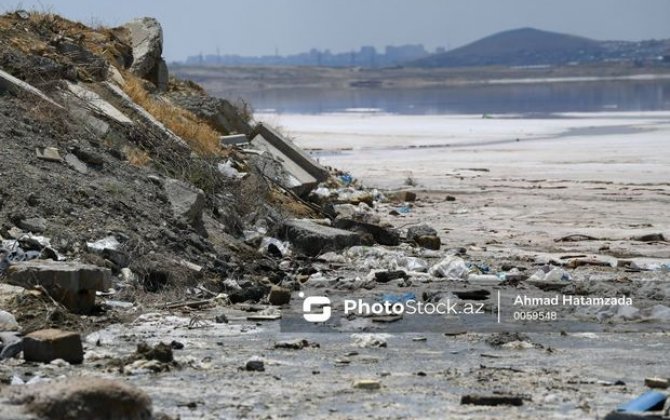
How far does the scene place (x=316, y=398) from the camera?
6.92 metres

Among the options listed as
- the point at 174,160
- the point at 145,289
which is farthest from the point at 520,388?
the point at 174,160

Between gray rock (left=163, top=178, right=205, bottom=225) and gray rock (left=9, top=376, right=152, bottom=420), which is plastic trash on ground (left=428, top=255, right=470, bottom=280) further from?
gray rock (left=9, top=376, right=152, bottom=420)

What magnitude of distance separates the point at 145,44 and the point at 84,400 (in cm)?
1417

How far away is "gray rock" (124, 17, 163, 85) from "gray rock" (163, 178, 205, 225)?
6.16 m

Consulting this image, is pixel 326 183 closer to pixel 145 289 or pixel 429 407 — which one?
pixel 145 289

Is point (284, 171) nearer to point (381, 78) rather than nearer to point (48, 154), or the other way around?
point (48, 154)

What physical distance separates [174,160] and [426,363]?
6.66 m

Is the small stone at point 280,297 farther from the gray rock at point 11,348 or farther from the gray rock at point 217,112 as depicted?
the gray rock at point 217,112

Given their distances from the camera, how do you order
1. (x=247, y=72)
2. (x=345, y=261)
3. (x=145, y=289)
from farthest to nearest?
(x=247, y=72) < (x=345, y=261) < (x=145, y=289)

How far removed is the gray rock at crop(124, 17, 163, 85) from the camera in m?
19.0

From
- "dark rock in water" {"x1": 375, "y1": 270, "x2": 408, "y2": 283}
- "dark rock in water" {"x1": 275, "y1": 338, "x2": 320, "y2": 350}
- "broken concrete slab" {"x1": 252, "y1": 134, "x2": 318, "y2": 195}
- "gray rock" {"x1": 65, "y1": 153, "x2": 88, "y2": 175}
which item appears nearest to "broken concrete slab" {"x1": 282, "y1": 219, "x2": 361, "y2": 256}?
"dark rock in water" {"x1": 375, "y1": 270, "x2": 408, "y2": 283}

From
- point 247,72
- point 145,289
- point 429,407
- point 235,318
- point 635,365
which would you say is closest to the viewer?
point 429,407

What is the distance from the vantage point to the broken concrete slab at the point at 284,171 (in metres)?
16.2

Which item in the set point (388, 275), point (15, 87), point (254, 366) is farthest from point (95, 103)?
point (254, 366)
